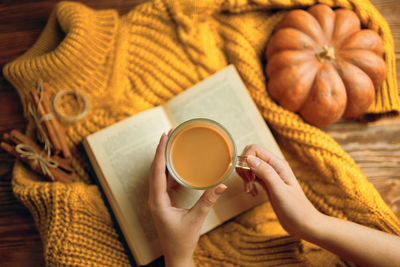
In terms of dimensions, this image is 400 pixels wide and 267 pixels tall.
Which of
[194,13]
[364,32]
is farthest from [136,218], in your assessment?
[364,32]

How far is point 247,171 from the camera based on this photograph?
746mm

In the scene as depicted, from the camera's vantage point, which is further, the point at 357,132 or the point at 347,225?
the point at 357,132

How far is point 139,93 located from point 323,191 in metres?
0.62

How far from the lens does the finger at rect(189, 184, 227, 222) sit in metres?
0.62

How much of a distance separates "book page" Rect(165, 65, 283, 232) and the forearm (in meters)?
0.21

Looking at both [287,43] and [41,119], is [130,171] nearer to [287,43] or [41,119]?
[41,119]

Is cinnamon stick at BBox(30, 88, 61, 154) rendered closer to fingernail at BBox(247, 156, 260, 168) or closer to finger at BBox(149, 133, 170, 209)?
finger at BBox(149, 133, 170, 209)

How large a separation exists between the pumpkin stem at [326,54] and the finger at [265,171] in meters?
0.35

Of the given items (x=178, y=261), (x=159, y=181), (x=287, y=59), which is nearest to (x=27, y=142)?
(x=159, y=181)

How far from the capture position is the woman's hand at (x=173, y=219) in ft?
2.12

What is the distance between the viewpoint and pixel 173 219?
0.66 metres

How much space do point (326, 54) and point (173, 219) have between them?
1.89 feet

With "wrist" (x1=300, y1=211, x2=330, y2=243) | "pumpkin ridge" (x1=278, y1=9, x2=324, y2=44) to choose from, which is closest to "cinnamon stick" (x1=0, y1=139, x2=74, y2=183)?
"wrist" (x1=300, y1=211, x2=330, y2=243)

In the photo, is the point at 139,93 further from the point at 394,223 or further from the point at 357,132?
the point at 394,223
